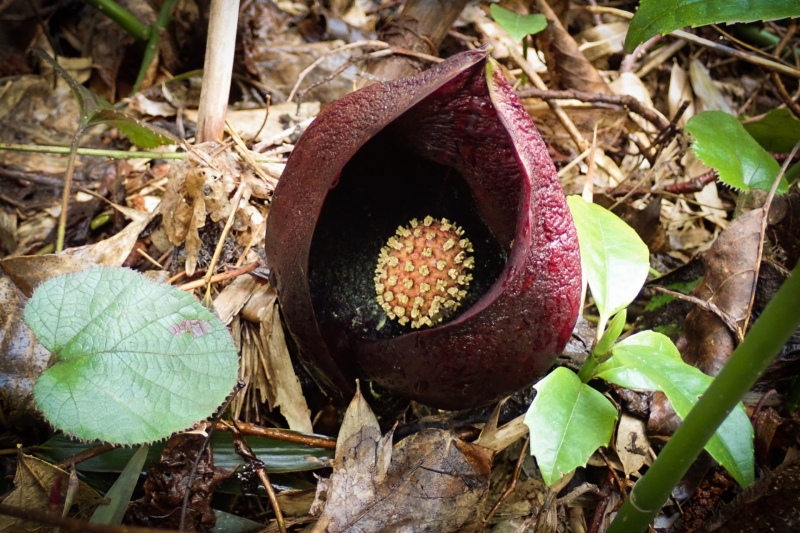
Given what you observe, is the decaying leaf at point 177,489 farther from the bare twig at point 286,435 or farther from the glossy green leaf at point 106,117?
the glossy green leaf at point 106,117

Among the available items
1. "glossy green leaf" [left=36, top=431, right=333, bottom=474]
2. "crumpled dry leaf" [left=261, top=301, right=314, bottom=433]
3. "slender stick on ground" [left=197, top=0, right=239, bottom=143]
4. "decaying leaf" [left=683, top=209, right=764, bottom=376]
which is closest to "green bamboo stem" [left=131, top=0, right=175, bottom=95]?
"slender stick on ground" [left=197, top=0, right=239, bottom=143]

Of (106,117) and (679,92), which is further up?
(106,117)

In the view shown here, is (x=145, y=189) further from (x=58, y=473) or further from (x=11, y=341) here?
(x=58, y=473)

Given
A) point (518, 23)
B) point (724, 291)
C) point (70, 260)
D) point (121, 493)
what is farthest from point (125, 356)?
point (518, 23)

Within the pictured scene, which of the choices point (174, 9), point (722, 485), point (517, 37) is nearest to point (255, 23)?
point (174, 9)

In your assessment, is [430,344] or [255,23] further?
[255,23]

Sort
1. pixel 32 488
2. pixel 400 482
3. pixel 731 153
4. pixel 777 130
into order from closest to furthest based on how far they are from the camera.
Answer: pixel 32 488 → pixel 400 482 → pixel 731 153 → pixel 777 130

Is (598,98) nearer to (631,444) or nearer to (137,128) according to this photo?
(631,444)
